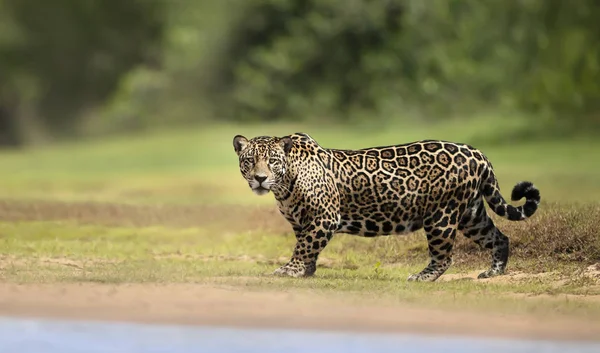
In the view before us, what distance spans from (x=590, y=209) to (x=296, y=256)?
96.3 inches

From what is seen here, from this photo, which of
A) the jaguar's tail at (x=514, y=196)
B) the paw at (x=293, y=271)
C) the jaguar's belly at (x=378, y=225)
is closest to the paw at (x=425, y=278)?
the jaguar's belly at (x=378, y=225)

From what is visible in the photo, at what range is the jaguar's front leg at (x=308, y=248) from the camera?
26.9 ft

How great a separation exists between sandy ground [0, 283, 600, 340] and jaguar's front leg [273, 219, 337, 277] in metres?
0.48

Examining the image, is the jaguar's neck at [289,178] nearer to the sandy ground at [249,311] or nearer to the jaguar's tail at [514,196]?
the sandy ground at [249,311]

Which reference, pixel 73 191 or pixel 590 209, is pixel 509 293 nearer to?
pixel 590 209

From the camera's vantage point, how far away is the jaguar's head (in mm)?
8070

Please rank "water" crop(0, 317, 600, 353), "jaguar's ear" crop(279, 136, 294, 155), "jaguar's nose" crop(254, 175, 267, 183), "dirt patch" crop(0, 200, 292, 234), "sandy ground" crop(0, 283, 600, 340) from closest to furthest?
"water" crop(0, 317, 600, 353)
"sandy ground" crop(0, 283, 600, 340)
"jaguar's nose" crop(254, 175, 267, 183)
"jaguar's ear" crop(279, 136, 294, 155)
"dirt patch" crop(0, 200, 292, 234)

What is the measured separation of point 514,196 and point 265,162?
5.73 feet

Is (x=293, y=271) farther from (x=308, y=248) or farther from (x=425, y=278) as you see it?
(x=425, y=278)

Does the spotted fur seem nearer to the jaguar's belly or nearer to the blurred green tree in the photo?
the jaguar's belly

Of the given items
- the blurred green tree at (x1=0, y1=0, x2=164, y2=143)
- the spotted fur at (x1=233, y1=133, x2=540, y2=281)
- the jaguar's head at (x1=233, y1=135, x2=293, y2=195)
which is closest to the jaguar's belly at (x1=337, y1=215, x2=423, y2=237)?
the spotted fur at (x1=233, y1=133, x2=540, y2=281)

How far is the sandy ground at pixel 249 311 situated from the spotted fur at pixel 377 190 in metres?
0.64

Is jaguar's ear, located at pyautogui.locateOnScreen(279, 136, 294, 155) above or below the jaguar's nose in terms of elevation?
above

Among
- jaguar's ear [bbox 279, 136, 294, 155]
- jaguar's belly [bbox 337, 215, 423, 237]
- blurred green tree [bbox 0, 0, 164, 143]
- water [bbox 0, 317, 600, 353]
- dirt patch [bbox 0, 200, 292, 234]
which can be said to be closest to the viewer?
water [bbox 0, 317, 600, 353]
